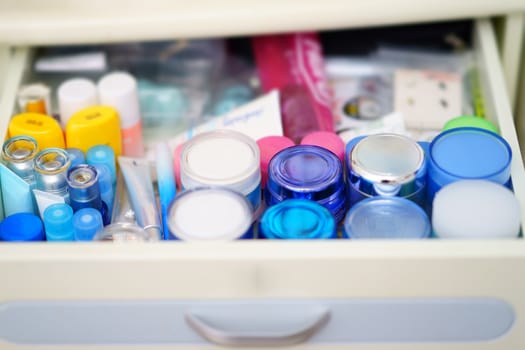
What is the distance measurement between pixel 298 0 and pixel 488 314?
0.46 m

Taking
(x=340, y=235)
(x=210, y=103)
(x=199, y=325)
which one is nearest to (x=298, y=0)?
(x=210, y=103)

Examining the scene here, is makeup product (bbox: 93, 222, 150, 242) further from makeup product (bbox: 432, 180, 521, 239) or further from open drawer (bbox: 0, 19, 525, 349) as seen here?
makeup product (bbox: 432, 180, 521, 239)

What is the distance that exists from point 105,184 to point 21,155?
0.10m

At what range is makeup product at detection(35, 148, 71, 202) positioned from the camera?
2.85 feet

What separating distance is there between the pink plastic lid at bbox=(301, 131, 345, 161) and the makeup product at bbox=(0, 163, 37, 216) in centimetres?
31

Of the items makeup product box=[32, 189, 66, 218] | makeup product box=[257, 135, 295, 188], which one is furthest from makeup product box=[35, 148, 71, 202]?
makeup product box=[257, 135, 295, 188]

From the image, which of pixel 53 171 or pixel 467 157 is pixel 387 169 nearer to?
pixel 467 157

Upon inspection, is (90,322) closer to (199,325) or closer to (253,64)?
(199,325)

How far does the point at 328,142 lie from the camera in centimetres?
92

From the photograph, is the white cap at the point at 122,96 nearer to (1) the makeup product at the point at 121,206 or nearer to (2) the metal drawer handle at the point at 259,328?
(1) the makeup product at the point at 121,206

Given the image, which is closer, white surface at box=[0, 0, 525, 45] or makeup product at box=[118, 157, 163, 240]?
makeup product at box=[118, 157, 163, 240]

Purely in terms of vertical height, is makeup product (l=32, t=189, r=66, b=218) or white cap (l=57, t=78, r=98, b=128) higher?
white cap (l=57, t=78, r=98, b=128)

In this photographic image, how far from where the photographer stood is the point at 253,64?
4.05 feet

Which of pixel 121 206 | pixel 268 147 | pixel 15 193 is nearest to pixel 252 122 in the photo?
pixel 268 147
